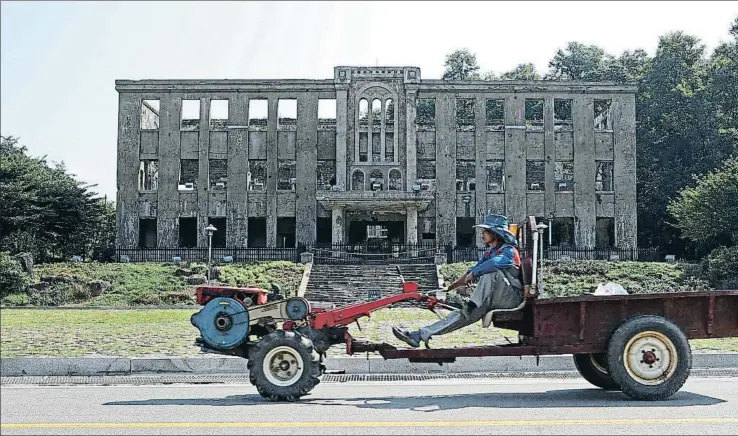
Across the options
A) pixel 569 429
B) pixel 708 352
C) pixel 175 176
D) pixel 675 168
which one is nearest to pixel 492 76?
pixel 675 168

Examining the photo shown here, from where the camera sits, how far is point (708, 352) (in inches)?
538

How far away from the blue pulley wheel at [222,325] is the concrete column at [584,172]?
42.7 metres

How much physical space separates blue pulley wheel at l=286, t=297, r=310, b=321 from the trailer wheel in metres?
3.44

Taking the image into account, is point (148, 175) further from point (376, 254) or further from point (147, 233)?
point (376, 254)

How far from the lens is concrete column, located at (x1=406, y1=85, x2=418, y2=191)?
164ft

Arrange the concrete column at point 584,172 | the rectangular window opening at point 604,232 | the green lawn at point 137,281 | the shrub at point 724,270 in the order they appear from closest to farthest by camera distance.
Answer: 1. the green lawn at point 137,281
2. the shrub at point 724,270
3. the concrete column at point 584,172
4. the rectangular window opening at point 604,232

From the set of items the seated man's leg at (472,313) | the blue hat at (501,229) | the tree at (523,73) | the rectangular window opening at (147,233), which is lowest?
the seated man's leg at (472,313)

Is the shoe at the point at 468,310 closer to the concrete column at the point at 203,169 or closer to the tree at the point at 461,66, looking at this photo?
the concrete column at the point at 203,169

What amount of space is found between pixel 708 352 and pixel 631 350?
4928 mm

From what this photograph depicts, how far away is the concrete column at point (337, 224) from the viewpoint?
47.9 m

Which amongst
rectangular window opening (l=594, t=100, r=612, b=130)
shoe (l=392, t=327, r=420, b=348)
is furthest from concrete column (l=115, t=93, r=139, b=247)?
shoe (l=392, t=327, r=420, b=348)

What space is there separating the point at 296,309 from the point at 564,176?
150 ft

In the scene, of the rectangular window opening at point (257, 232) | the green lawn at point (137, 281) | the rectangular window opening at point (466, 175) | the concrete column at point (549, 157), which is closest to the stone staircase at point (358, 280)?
the green lawn at point (137, 281)

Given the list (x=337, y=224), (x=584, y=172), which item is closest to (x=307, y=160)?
(x=337, y=224)
